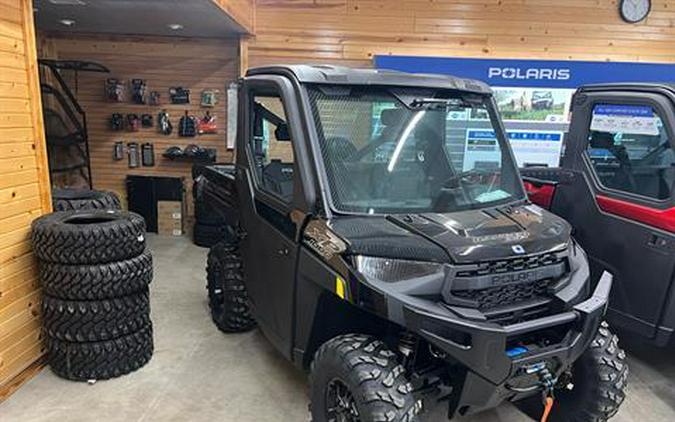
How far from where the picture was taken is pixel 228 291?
328 cm

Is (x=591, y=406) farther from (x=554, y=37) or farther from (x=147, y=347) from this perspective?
(x=554, y=37)

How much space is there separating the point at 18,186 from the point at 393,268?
2255 mm

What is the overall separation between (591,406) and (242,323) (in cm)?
225

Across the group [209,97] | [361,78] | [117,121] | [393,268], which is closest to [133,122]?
[117,121]

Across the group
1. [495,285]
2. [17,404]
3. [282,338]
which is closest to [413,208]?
[495,285]

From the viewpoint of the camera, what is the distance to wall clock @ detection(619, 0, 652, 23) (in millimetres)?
5652

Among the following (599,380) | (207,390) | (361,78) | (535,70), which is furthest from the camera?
(535,70)

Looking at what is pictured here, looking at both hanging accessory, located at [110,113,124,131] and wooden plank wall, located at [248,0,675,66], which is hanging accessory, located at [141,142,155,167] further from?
wooden plank wall, located at [248,0,675,66]

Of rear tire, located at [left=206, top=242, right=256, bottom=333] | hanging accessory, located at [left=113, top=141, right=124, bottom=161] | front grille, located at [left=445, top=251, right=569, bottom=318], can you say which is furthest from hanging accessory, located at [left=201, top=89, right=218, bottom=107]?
front grille, located at [left=445, top=251, right=569, bottom=318]

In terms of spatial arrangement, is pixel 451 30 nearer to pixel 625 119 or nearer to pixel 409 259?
pixel 625 119

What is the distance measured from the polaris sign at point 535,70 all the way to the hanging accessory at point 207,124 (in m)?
2.23

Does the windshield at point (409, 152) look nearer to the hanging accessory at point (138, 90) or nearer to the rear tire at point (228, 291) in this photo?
the rear tire at point (228, 291)

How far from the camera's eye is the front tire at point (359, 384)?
1778 mm

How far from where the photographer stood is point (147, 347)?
9.80ft
